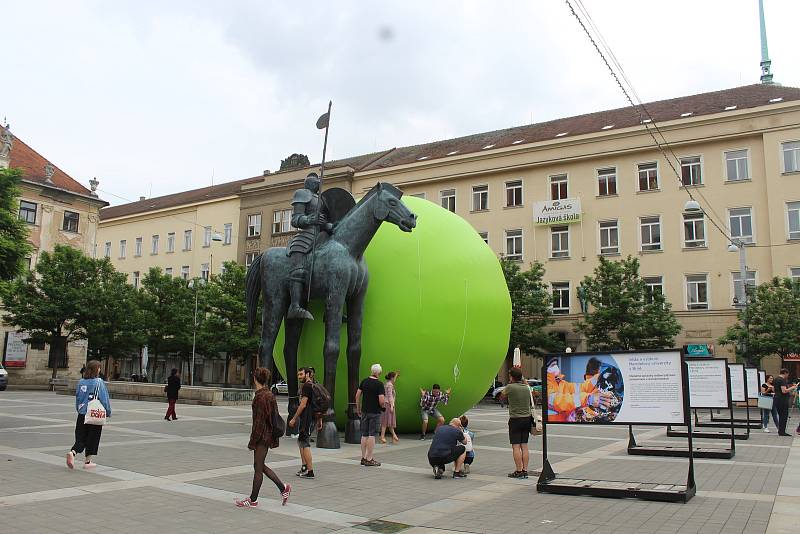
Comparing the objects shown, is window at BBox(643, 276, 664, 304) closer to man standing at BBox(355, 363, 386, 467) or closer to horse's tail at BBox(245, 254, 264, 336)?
horse's tail at BBox(245, 254, 264, 336)

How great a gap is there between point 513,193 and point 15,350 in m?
Result: 37.1

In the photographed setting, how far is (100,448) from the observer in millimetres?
12367

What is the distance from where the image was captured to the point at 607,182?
4203cm

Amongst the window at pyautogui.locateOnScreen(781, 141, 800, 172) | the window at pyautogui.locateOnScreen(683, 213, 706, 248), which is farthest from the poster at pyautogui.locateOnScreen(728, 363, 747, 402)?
the window at pyautogui.locateOnScreen(781, 141, 800, 172)

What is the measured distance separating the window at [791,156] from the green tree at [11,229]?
3764cm

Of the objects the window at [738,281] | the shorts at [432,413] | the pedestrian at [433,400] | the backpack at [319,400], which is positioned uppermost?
the window at [738,281]

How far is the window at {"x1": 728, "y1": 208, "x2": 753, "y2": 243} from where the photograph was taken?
3716 centimetres

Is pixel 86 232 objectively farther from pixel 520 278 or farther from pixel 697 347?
pixel 697 347

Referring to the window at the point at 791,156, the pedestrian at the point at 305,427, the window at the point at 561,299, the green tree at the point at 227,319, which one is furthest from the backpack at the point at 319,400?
the window at the point at 791,156

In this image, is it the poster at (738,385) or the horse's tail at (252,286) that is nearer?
the horse's tail at (252,286)

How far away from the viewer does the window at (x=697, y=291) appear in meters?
37.8

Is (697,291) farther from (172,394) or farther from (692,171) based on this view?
(172,394)

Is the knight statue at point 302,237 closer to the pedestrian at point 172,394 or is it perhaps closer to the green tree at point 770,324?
the pedestrian at point 172,394

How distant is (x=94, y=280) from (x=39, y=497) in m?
37.5
